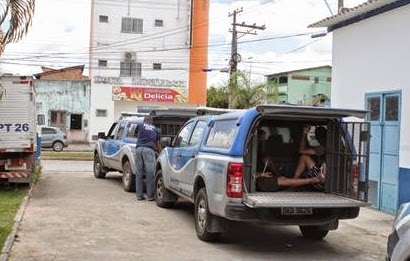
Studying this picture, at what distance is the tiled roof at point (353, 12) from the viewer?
44.3ft

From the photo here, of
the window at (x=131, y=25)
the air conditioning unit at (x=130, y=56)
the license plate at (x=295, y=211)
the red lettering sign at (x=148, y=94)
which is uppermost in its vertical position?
the window at (x=131, y=25)

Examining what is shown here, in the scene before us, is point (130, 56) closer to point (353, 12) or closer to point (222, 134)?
point (353, 12)

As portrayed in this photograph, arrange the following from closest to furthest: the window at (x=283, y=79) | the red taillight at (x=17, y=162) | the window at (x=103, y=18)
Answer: the red taillight at (x=17, y=162) < the window at (x=103, y=18) < the window at (x=283, y=79)

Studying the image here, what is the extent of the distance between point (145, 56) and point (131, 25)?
2.80 m

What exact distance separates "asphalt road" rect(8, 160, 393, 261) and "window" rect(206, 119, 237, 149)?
1.49 m

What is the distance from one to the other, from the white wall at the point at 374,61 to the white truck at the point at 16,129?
765 cm

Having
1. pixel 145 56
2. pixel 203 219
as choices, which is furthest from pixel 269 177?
pixel 145 56

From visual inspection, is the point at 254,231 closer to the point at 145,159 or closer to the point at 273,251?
the point at 273,251

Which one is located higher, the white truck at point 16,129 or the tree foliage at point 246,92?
the tree foliage at point 246,92

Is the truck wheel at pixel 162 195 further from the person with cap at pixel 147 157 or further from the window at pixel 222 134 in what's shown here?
the window at pixel 222 134

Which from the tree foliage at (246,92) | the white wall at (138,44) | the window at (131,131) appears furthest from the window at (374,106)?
the white wall at (138,44)

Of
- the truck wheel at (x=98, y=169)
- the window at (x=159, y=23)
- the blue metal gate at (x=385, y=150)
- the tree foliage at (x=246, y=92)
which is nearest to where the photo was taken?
the blue metal gate at (x=385, y=150)

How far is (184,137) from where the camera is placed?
1145 centimetres

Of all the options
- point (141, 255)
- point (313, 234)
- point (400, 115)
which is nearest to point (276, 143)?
point (313, 234)
